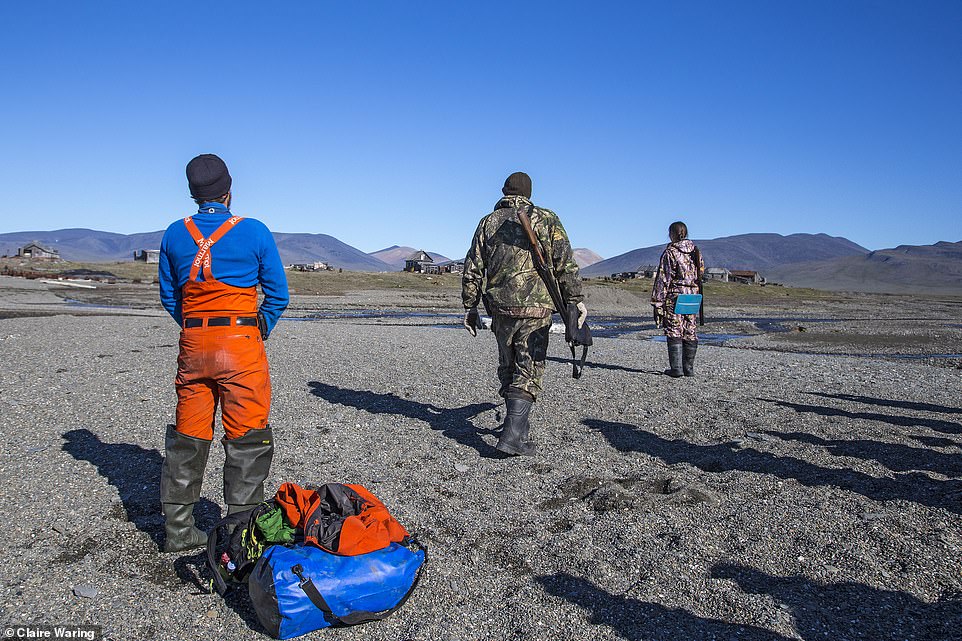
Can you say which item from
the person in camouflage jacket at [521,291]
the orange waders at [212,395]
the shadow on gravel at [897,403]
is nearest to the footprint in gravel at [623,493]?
the person in camouflage jacket at [521,291]

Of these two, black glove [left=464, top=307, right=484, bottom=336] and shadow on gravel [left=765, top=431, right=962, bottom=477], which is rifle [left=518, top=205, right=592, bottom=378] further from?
shadow on gravel [left=765, top=431, right=962, bottom=477]

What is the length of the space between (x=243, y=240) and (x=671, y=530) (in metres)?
3.46

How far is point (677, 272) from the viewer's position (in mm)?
11391

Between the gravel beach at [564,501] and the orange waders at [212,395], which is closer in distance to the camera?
the gravel beach at [564,501]

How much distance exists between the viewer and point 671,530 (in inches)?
181

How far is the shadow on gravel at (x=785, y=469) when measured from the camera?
207 inches

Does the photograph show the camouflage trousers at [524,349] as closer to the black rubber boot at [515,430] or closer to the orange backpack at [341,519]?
the black rubber boot at [515,430]

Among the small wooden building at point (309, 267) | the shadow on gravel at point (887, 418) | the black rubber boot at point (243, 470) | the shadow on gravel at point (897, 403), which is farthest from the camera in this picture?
the small wooden building at point (309, 267)

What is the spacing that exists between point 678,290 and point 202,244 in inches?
351

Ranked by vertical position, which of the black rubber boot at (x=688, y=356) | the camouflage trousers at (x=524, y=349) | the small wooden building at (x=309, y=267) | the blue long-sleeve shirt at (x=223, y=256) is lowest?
the black rubber boot at (x=688, y=356)

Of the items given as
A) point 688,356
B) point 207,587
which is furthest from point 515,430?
point 688,356

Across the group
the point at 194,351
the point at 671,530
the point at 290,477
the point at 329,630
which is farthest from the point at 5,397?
the point at 671,530

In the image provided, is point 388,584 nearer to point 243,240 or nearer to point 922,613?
point 243,240

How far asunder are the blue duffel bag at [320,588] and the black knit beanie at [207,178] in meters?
2.28
